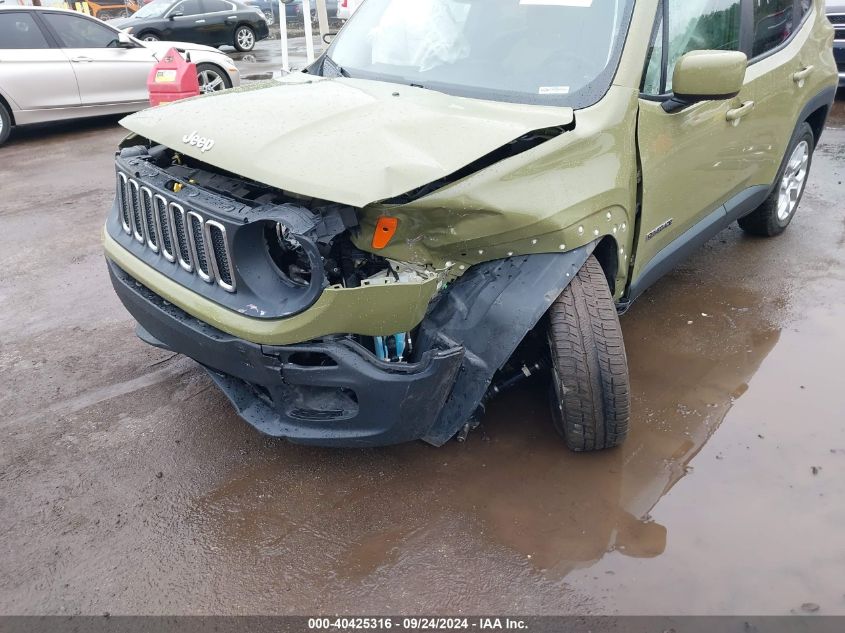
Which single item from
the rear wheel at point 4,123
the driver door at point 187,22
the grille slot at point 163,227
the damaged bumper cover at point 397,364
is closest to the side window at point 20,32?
the rear wheel at point 4,123

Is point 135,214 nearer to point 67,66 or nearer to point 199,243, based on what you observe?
point 199,243

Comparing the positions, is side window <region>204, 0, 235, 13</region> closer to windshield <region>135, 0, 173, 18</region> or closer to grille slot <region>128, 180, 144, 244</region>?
windshield <region>135, 0, 173, 18</region>

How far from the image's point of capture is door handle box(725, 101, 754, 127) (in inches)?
133

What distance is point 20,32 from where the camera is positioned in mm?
8062

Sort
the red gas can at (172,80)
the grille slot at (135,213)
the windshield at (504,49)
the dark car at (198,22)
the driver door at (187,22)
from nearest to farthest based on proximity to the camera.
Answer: the grille slot at (135,213), the windshield at (504,49), the red gas can at (172,80), the dark car at (198,22), the driver door at (187,22)

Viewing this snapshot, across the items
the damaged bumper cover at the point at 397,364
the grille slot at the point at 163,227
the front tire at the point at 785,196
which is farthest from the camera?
the front tire at the point at 785,196

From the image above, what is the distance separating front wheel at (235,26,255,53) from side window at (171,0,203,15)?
1.22 meters

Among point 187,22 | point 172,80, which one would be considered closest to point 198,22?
point 187,22

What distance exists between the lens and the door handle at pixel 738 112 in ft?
11.1

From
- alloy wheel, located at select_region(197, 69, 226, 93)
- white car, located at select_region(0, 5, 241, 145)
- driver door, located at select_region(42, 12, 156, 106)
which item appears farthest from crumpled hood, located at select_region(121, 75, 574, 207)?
alloy wheel, located at select_region(197, 69, 226, 93)

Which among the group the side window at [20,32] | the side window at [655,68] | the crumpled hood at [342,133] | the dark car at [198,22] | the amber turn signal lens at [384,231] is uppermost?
the side window at [655,68]

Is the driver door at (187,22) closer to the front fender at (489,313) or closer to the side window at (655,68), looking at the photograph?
the side window at (655,68)

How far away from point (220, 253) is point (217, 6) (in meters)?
14.2

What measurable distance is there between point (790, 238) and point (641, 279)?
8.11 feet
